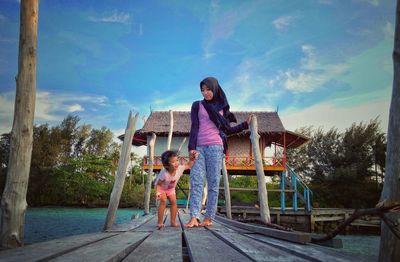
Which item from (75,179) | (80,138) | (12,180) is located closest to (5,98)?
(75,179)

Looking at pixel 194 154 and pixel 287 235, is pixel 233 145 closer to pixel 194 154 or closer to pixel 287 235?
pixel 194 154

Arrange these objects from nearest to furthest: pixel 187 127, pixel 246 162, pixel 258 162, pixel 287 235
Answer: pixel 287 235, pixel 258 162, pixel 246 162, pixel 187 127

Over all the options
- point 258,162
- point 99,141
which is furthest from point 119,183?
point 99,141

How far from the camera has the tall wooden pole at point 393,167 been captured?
143cm

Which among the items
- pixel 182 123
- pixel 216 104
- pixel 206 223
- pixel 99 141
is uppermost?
pixel 99 141

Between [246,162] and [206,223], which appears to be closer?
[206,223]

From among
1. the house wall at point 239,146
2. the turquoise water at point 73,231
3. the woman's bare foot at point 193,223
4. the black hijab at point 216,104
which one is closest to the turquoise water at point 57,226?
the turquoise water at point 73,231

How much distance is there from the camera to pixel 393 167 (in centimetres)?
152

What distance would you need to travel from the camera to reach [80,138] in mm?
44250

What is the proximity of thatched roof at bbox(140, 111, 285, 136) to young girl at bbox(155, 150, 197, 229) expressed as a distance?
1555 cm

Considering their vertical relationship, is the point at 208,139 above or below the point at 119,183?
above

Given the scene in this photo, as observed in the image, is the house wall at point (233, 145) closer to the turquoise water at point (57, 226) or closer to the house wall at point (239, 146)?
the house wall at point (239, 146)

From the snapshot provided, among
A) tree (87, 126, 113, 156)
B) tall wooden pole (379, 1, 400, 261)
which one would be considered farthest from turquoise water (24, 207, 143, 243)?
tree (87, 126, 113, 156)

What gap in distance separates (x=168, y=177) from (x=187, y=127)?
16482 millimetres
